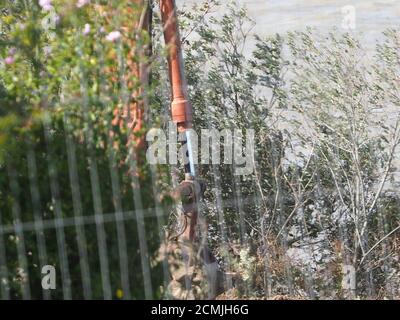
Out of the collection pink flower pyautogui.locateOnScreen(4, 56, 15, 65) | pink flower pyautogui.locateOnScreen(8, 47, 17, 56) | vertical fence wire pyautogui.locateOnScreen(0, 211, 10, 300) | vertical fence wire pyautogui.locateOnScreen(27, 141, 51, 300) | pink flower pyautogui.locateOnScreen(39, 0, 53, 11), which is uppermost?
pink flower pyautogui.locateOnScreen(39, 0, 53, 11)

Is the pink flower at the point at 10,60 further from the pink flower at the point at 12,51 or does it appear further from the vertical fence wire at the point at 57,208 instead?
the vertical fence wire at the point at 57,208

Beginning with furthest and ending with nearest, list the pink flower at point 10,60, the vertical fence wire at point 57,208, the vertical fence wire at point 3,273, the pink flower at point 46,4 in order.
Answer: the pink flower at point 46,4 → the pink flower at point 10,60 → the vertical fence wire at point 3,273 → the vertical fence wire at point 57,208

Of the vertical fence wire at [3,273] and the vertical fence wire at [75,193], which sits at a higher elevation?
the vertical fence wire at [75,193]

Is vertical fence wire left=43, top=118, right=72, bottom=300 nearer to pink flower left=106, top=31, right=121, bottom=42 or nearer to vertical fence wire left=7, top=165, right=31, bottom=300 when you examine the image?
vertical fence wire left=7, top=165, right=31, bottom=300

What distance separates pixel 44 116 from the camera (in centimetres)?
422

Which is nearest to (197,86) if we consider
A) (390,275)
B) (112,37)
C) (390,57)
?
(390,57)

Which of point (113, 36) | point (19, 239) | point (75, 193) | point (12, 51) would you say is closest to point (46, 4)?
point (12, 51)

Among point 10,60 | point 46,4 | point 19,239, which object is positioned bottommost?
point 19,239

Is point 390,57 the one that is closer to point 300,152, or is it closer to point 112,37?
point 300,152

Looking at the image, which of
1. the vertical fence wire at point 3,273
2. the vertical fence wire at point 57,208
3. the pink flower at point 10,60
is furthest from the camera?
the pink flower at point 10,60

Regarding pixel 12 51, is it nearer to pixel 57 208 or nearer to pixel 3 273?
pixel 57 208

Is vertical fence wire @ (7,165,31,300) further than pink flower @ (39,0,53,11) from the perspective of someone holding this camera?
No

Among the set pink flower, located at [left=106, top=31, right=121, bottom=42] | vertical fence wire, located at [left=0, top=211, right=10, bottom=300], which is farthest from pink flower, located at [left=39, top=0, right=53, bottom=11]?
vertical fence wire, located at [left=0, top=211, right=10, bottom=300]

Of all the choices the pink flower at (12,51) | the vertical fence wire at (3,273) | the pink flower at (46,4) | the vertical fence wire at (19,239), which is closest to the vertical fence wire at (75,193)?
the vertical fence wire at (19,239)
